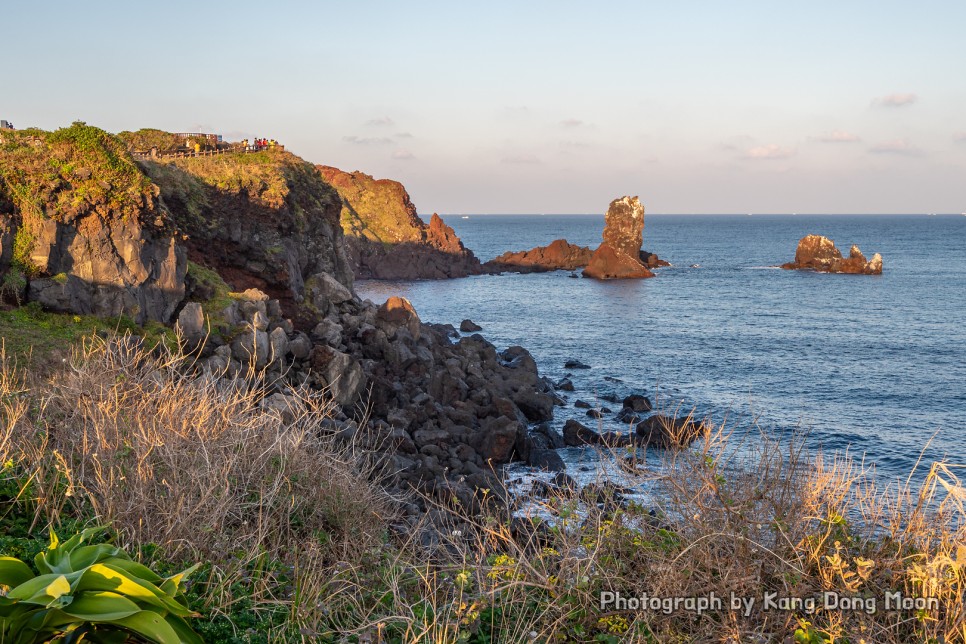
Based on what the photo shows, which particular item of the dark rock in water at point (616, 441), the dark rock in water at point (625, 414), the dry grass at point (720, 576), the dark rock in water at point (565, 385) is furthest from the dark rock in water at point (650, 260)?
the dry grass at point (720, 576)

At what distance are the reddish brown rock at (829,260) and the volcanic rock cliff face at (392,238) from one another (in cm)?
4130

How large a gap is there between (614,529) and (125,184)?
2212 cm

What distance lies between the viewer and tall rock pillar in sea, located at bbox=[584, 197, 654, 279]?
280 ft

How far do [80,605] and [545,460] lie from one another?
18617 mm

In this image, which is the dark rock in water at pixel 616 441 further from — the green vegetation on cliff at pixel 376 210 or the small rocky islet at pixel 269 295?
the green vegetation on cliff at pixel 376 210

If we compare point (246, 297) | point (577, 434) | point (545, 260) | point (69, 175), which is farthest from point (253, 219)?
point (545, 260)

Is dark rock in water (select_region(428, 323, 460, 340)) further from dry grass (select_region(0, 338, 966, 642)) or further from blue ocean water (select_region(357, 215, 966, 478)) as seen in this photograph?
dry grass (select_region(0, 338, 966, 642))

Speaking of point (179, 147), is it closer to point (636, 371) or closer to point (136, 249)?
point (136, 249)

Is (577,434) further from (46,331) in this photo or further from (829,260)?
(829,260)

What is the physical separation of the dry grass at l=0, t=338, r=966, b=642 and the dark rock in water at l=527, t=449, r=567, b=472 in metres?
14.2

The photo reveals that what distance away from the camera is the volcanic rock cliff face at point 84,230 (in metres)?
20.3

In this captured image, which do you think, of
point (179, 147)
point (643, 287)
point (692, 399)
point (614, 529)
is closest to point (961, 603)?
point (614, 529)

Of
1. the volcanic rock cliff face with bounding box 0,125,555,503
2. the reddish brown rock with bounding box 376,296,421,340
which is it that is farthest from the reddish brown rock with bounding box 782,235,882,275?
the reddish brown rock with bounding box 376,296,421,340

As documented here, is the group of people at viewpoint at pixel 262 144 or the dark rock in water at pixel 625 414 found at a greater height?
the group of people at viewpoint at pixel 262 144
